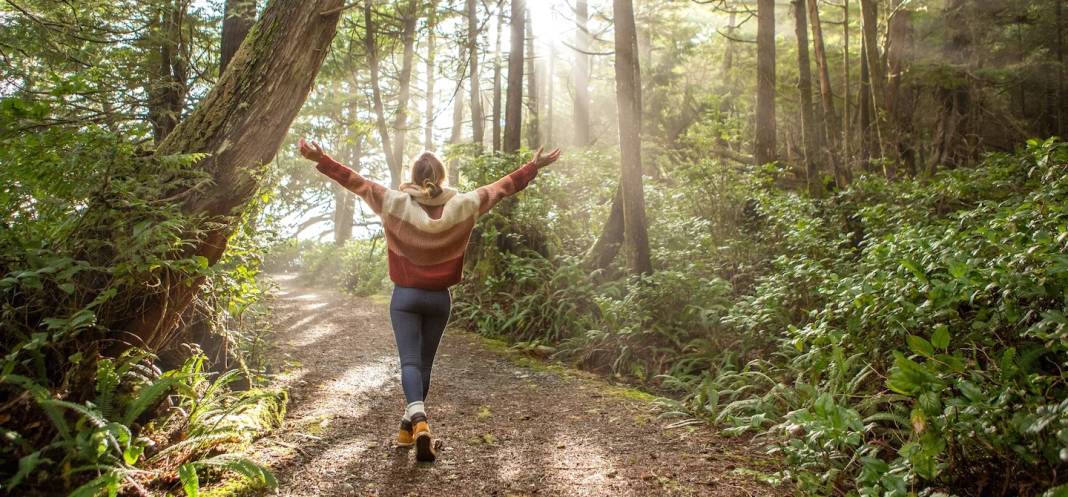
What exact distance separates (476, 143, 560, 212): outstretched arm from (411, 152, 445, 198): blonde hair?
0.31 metres

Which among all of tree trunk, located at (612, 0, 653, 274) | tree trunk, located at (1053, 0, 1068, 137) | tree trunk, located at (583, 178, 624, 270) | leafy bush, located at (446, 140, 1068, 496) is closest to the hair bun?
leafy bush, located at (446, 140, 1068, 496)

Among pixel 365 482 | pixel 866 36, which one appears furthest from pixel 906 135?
pixel 365 482

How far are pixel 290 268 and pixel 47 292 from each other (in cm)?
2385

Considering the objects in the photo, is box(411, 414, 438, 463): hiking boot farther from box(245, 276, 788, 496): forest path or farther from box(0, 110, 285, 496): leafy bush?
box(0, 110, 285, 496): leafy bush

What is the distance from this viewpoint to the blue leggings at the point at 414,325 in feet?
13.4

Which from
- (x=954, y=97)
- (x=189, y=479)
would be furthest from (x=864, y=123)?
(x=189, y=479)

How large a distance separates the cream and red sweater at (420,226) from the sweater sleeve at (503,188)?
0.06 meters

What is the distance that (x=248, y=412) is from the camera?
13.8 ft

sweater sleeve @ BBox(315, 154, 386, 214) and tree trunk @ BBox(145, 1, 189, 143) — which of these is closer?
sweater sleeve @ BBox(315, 154, 386, 214)

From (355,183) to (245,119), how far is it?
3.01 ft

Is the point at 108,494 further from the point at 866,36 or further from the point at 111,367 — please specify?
the point at 866,36

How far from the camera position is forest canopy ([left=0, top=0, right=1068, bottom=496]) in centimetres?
288

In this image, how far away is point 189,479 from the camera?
2.90m

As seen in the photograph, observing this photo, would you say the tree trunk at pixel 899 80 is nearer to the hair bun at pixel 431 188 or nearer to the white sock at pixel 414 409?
the hair bun at pixel 431 188
